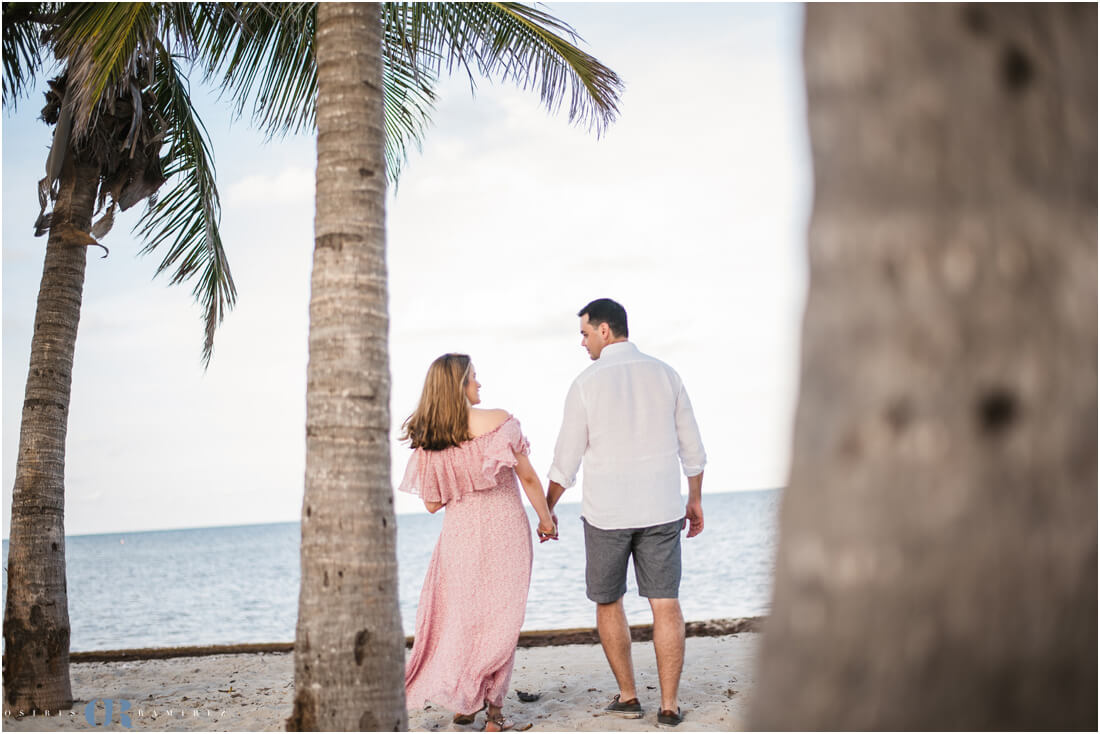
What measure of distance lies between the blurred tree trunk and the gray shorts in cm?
331

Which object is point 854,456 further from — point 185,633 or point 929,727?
point 185,633

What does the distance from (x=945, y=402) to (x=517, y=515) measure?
12.1ft

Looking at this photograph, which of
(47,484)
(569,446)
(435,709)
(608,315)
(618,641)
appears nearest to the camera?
(618,641)

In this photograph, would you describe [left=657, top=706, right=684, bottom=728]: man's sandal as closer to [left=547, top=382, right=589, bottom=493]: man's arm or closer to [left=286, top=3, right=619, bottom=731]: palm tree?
[left=547, top=382, right=589, bottom=493]: man's arm

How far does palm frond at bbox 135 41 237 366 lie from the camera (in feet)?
21.7

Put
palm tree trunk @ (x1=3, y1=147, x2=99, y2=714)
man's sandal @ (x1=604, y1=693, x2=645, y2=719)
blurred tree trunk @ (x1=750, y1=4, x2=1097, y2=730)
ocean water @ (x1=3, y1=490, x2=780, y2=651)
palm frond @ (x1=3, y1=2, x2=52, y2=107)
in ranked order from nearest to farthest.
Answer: blurred tree trunk @ (x1=750, y1=4, x2=1097, y2=730)
man's sandal @ (x1=604, y1=693, x2=645, y2=719)
palm tree trunk @ (x1=3, y1=147, x2=99, y2=714)
palm frond @ (x1=3, y1=2, x2=52, y2=107)
ocean water @ (x1=3, y1=490, x2=780, y2=651)

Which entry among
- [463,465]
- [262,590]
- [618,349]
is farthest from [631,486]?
[262,590]

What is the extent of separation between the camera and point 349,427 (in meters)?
3.14

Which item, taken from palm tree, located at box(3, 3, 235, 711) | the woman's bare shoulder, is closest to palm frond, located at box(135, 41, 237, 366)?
palm tree, located at box(3, 3, 235, 711)

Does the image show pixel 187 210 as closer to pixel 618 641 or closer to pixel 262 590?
pixel 618 641

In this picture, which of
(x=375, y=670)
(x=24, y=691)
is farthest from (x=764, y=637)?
(x=24, y=691)

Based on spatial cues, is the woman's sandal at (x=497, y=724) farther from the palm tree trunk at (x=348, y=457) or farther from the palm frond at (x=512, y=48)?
the palm frond at (x=512, y=48)

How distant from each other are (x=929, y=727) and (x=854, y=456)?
1.39ft

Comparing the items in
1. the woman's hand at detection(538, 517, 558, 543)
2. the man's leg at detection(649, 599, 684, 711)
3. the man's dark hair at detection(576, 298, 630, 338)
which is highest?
the man's dark hair at detection(576, 298, 630, 338)
